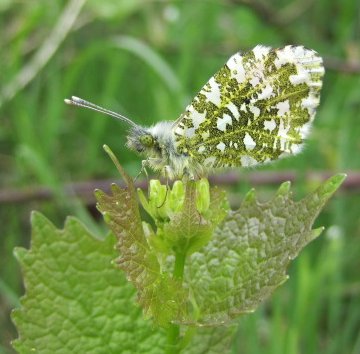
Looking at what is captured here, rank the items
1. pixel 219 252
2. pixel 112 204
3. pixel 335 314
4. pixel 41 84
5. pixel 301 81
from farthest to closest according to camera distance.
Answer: pixel 41 84 < pixel 335 314 < pixel 301 81 < pixel 219 252 < pixel 112 204

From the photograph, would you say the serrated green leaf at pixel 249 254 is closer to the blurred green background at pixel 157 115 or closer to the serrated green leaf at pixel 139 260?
the serrated green leaf at pixel 139 260

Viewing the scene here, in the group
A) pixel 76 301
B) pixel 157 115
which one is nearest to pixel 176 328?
pixel 76 301

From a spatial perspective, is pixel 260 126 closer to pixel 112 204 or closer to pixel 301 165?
pixel 112 204

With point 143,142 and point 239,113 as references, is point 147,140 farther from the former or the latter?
point 239,113

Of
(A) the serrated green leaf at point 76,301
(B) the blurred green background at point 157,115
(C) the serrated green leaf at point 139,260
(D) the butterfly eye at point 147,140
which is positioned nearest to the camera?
(C) the serrated green leaf at point 139,260

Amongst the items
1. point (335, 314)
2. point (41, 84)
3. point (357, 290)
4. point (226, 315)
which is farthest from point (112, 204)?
point (41, 84)

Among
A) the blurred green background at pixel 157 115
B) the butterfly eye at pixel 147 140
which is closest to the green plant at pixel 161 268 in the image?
the butterfly eye at pixel 147 140
